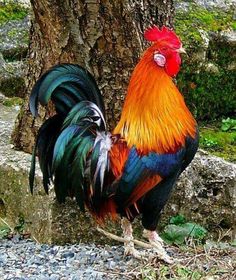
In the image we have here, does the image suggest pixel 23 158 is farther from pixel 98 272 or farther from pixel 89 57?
pixel 98 272

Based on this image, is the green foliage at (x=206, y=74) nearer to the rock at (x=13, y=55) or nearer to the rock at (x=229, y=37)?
the rock at (x=229, y=37)

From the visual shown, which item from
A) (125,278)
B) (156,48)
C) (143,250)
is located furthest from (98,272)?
(156,48)

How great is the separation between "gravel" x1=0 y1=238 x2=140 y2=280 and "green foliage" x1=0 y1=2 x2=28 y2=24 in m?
3.46

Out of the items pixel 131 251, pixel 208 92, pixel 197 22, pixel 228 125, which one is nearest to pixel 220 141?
pixel 228 125

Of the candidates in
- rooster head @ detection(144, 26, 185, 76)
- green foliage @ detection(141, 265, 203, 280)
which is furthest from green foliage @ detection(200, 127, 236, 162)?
rooster head @ detection(144, 26, 185, 76)

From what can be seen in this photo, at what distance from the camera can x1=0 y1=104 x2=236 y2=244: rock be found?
14.9 ft

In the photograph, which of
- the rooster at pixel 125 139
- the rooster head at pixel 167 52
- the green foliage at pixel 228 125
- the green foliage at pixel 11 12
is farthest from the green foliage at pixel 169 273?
the green foliage at pixel 11 12

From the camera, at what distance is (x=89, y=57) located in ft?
14.8

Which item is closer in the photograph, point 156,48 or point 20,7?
point 156,48

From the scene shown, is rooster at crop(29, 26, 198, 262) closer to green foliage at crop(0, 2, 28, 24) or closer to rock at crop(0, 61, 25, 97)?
rock at crop(0, 61, 25, 97)

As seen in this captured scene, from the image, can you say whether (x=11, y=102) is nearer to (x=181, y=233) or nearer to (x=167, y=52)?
(x=181, y=233)

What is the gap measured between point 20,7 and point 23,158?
3.09m

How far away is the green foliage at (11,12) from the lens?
7.41 m

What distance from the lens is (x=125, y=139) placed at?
3844 mm
